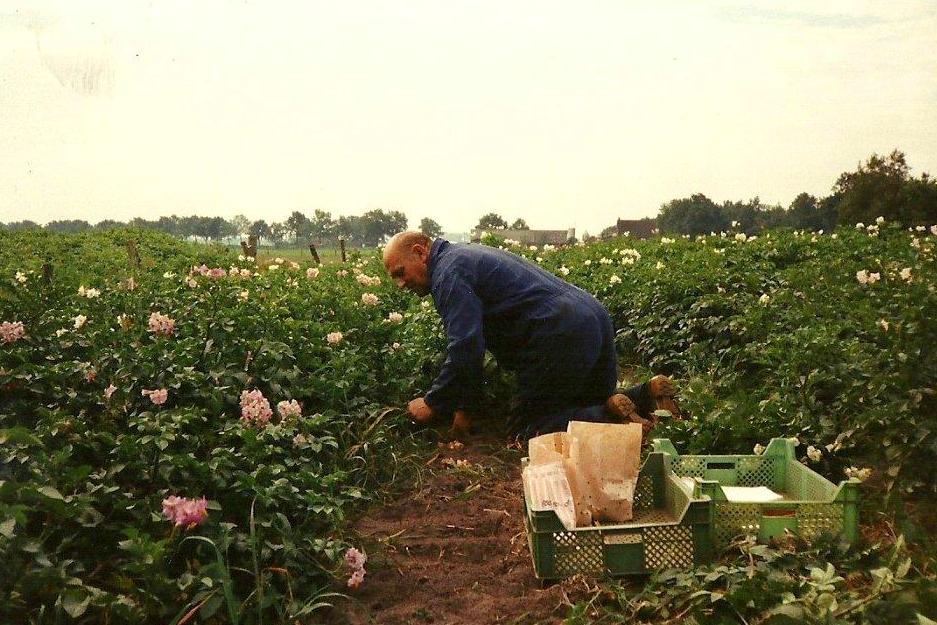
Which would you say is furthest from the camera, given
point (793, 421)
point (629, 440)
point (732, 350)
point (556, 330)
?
point (732, 350)

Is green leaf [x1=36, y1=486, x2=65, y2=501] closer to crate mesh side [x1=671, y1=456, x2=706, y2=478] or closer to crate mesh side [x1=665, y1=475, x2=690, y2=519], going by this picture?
crate mesh side [x1=665, y1=475, x2=690, y2=519]

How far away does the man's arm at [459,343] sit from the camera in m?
4.34

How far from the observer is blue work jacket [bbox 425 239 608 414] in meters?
4.38

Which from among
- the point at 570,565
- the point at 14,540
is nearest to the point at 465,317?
the point at 570,565

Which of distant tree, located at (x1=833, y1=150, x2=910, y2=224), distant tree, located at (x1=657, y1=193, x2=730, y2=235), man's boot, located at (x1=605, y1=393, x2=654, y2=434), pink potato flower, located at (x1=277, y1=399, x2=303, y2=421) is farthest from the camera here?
distant tree, located at (x1=657, y1=193, x2=730, y2=235)

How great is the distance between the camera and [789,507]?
10.00 ft

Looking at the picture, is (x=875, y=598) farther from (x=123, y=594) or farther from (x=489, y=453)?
(x=489, y=453)

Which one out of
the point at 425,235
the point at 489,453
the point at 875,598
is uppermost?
the point at 425,235

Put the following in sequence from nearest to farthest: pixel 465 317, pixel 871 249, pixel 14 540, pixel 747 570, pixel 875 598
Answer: pixel 875 598 → pixel 14 540 → pixel 747 570 → pixel 465 317 → pixel 871 249

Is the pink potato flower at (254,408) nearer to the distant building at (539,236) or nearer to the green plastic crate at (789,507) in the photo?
the green plastic crate at (789,507)

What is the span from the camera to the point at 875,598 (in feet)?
7.61

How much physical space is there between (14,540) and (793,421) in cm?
335

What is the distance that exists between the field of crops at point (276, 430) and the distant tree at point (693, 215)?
45221 mm

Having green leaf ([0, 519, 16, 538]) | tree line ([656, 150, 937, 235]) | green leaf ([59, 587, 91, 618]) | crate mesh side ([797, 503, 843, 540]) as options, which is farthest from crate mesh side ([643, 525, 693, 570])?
tree line ([656, 150, 937, 235])
